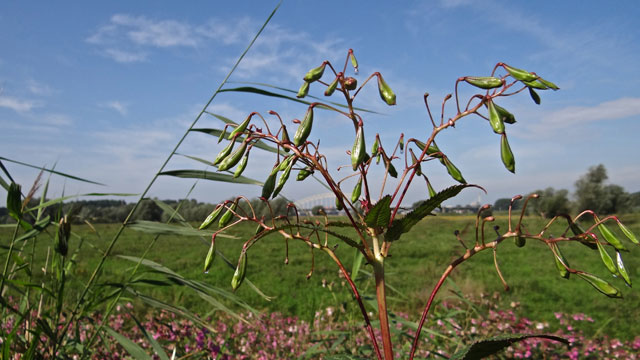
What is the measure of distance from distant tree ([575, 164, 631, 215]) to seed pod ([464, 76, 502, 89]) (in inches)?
1727

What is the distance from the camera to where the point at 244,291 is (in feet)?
31.3

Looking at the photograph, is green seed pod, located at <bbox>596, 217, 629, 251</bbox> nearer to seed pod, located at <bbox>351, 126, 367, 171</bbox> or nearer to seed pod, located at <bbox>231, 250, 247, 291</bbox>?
seed pod, located at <bbox>351, 126, 367, 171</bbox>

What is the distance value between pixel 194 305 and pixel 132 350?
21.9ft

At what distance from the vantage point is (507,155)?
2.64ft

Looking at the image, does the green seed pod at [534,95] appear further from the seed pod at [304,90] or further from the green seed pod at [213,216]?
the green seed pod at [213,216]

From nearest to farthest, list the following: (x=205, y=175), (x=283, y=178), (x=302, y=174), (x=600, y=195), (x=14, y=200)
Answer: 1. (x=283, y=178)
2. (x=302, y=174)
3. (x=14, y=200)
4. (x=205, y=175)
5. (x=600, y=195)

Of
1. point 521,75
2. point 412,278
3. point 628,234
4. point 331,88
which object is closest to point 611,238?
point 628,234

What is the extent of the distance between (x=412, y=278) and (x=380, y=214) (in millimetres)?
10733

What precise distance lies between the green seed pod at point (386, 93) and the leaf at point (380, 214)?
0.20 meters

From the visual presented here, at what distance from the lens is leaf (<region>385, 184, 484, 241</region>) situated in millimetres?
844

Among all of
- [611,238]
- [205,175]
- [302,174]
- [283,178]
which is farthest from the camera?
[205,175]

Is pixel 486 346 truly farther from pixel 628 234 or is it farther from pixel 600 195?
pixel 600 195

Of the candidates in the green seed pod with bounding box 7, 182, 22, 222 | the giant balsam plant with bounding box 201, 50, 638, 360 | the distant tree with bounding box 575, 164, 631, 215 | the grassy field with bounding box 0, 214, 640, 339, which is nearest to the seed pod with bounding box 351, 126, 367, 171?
the giant balsam plant with bounding box 201, 50, 638, 360

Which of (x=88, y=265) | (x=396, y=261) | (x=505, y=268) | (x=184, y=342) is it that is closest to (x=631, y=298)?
(x=505, y=268)
